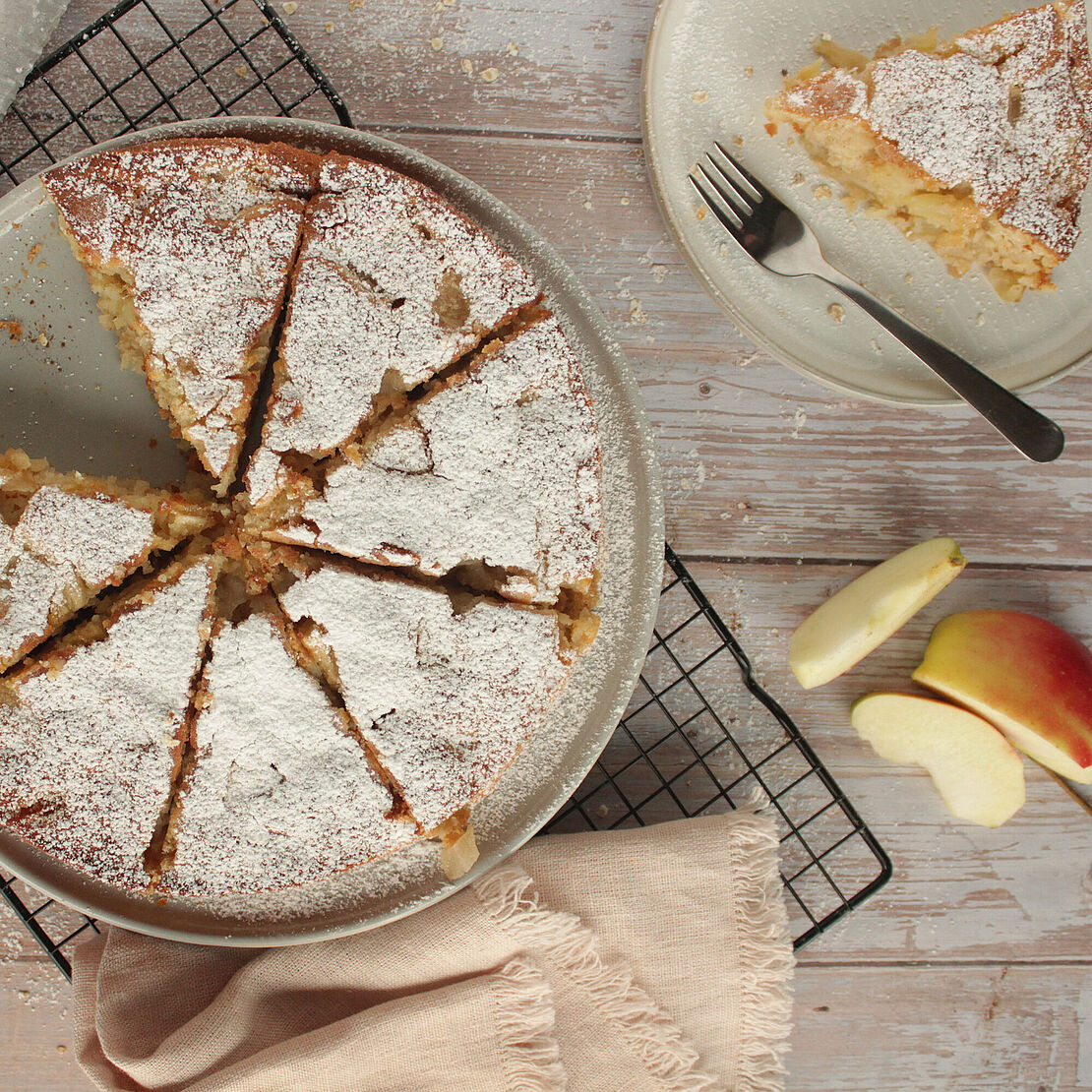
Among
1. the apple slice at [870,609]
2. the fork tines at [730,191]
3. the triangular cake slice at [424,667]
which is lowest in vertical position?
the apple slice at [870,609]

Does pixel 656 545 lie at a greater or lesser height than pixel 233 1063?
greater

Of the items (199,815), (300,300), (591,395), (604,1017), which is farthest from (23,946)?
(591,395)

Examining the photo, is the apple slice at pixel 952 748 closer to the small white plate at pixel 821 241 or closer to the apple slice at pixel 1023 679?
the apple slice at pixel 1023 679

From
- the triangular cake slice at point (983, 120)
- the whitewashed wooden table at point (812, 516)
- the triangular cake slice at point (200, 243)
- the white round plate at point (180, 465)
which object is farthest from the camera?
the whitewashed wooden table at point (812, 516)

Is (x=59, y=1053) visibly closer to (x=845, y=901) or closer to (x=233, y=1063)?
(x=233, y=1063)

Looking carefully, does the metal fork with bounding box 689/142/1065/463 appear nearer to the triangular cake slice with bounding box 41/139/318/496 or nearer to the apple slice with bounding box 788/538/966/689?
the apple slice with bounding box 788/538/966/689

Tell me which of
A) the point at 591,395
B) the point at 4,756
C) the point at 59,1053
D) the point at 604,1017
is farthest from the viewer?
the point at 59,1053

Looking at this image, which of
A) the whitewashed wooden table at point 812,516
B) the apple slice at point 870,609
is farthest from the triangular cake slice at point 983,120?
the apple slice at point 870,609

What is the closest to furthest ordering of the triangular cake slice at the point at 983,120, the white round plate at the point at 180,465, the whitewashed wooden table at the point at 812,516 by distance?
the white round plate at the point at 180,465
the triangular cake slice at the point at 983,120
the whitewashed wooden table at the point at 812,516
